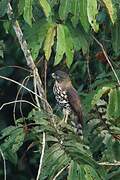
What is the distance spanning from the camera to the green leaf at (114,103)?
300 centimetres

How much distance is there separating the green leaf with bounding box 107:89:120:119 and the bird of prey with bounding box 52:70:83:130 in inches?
15.5

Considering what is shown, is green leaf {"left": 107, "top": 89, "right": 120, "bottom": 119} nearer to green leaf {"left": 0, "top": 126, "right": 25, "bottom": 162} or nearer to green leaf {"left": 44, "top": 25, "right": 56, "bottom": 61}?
green leaf {"left": 44, "top": 25, "right": 56, "bottom": 61}

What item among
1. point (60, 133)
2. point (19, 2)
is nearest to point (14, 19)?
point (19, 2)

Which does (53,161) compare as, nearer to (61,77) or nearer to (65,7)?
(65,7)

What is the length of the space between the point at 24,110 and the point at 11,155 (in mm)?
2071

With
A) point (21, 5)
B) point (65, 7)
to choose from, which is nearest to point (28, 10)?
point (21, 5)

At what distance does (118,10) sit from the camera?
324cm

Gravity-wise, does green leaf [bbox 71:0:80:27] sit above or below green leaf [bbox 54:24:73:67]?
above

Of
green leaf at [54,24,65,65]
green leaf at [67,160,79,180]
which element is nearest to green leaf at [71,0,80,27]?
green leaf at [54,24,65,65]

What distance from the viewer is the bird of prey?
135 inches

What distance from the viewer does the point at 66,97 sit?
3502 millimetres

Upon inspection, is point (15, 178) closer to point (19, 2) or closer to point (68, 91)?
point (68, 91)

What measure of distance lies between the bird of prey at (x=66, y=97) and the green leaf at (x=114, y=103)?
395 millimetres

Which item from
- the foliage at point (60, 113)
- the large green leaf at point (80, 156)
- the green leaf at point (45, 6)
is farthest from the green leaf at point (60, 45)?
the large green leaf at point (80, 156)
